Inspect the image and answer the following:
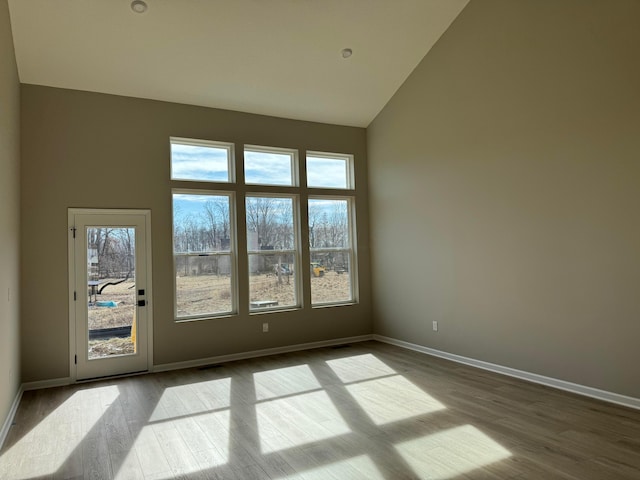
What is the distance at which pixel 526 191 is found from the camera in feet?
15.1

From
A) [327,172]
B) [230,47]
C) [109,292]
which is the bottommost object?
[109,292]

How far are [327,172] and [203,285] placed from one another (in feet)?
8.20

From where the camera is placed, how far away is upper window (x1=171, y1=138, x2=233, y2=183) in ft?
18.9

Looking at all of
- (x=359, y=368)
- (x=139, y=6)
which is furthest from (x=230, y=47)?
(x=359, y=368)

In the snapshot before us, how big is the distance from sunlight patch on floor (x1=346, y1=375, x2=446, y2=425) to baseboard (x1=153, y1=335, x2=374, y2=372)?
5.90 feet

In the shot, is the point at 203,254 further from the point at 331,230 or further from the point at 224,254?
the point at 331,230

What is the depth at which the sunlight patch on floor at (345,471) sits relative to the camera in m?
2.74

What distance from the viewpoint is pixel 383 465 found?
2871 millimetres

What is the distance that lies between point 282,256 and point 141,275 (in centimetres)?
192

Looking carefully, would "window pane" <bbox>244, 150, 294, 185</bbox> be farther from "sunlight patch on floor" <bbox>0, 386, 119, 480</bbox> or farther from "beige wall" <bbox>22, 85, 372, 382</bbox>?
"sunlight patch on floor" <bbox>0, 386, 119, 480</bbox>

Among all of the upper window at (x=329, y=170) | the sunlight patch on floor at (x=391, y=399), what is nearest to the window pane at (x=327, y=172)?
the upper window at (x=329, y=170)

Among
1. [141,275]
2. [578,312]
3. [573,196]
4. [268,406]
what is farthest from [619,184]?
[141,275]

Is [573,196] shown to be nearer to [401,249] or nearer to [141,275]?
[401,249]

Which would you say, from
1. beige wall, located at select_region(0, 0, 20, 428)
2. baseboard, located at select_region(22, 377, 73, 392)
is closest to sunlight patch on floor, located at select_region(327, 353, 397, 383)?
baseboard, located at select_region(22, 377, 73, 392)
